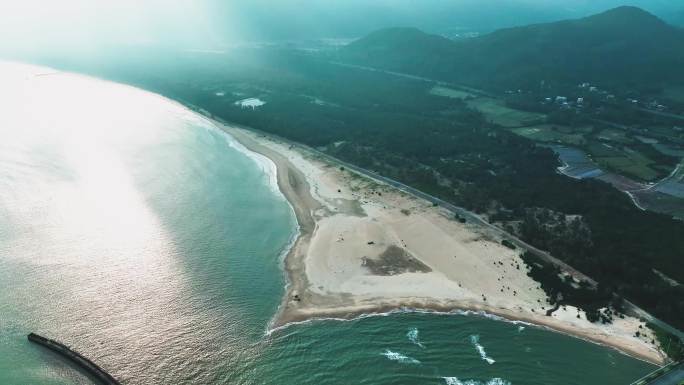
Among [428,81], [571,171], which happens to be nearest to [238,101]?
[428,81]

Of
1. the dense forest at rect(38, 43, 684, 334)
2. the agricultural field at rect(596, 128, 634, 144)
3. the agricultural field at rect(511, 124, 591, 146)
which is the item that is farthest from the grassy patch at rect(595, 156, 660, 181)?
the agricultural field at rect(596, 128, 634, 144)

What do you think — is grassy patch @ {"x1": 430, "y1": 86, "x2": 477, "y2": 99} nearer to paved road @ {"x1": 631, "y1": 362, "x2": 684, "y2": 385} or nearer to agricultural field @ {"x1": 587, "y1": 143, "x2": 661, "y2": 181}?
agricultural field @ {"x1": 587, "y1": 143, "x2": 661, "y2": 181}

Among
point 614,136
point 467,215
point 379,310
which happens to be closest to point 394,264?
point 379,310

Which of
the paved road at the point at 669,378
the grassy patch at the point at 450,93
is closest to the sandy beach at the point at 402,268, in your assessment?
the paved road at the point at 669,378

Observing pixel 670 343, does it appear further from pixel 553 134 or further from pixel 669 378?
pixel 553 134

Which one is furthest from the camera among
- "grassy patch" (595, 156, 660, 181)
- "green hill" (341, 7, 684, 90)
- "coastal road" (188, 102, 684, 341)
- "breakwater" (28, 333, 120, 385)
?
"green hill" (341, 7, 684, 90)

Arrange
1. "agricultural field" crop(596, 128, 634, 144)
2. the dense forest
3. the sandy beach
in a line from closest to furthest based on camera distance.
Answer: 1. the sandy beach
2. the dense forest
3. "agricultural field" crop(596, 128, 634, 144)

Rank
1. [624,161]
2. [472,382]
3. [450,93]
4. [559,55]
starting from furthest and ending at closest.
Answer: [559,55], [450,93], [624,161], [472,382]
